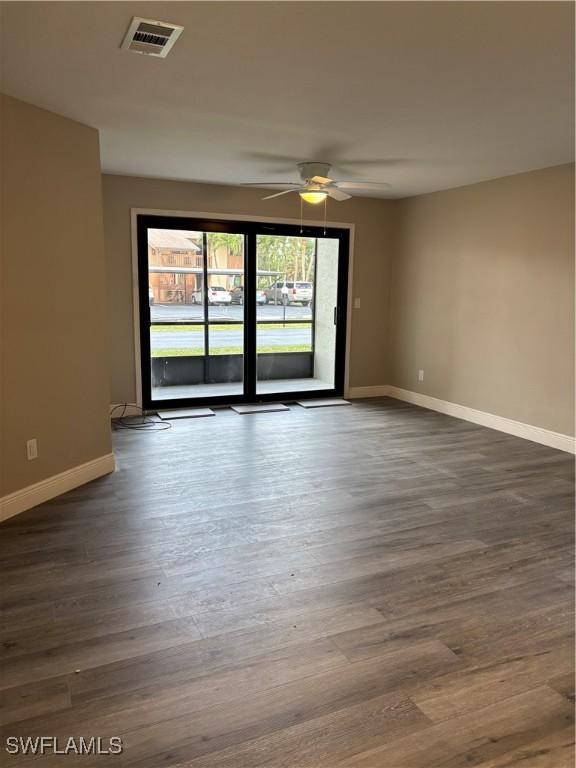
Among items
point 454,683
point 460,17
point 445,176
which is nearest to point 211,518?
point 454,683

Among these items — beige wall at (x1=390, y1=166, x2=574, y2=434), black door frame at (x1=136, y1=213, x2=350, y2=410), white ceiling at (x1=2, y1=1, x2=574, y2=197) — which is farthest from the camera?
black door frame at (x1=136, y1=213, x2=350, y2=410)

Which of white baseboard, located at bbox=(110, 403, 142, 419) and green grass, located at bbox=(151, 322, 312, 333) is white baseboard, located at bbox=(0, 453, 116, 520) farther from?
green grass, located at bbox=(151, 322, 312, 333)

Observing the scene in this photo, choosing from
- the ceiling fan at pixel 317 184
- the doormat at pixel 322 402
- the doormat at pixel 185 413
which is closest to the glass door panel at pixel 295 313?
the doormat at pixel 322 402

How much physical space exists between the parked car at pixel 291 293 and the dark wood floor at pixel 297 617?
2.87 meters

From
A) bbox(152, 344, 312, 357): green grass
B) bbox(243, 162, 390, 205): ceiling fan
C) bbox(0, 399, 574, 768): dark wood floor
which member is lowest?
bbox(0, 399, 574, 768): dark wood floor

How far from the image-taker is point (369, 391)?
7387 millimetres

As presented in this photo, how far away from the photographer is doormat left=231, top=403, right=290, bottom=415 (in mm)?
6395

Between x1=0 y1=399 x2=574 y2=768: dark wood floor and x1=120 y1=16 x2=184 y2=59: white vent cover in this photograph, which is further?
x1=120 y1=16 x2=184 y2=59: white vent cover

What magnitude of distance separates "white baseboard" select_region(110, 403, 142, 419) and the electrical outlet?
93.9 inches

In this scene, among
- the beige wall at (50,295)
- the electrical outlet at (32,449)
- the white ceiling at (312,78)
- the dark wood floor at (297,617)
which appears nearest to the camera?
the dark wood floor at (297,617)

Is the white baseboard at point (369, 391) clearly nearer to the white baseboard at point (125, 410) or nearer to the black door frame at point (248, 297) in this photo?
the black door frame at point (248, 297)

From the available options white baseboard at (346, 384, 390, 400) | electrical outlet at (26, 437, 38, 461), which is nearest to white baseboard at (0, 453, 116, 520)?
electrical outlet at (26, 437, 38, 461)

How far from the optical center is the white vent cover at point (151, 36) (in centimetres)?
230

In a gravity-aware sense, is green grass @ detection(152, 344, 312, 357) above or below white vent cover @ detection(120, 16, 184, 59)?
below
